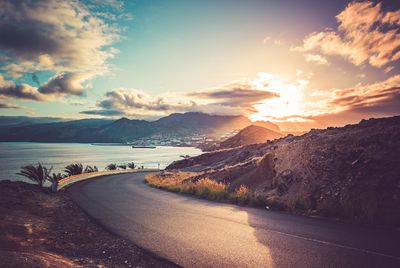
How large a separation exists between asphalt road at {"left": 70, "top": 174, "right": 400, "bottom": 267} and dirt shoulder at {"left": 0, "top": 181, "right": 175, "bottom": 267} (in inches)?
19.3

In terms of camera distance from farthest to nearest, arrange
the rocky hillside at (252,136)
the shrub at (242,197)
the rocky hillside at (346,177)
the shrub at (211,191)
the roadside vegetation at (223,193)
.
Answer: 1. the rocky hillside at (252,136)
2. the shrub at (211,191)
3. the shrub at (242,197)
4. the roadside vegetation at (223,193)
5. the rocky hillside at (346,177)

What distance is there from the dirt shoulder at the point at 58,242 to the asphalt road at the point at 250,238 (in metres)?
0.49

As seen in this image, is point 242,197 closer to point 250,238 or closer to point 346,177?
point 346,177

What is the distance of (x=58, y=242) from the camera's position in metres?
7.82

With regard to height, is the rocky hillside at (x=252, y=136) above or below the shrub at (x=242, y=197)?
above

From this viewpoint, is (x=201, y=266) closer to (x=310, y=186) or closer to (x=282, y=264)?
(x=282, y=264)

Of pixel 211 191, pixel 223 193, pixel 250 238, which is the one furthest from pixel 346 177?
pixel 211 191

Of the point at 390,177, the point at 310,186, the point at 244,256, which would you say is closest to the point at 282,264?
the point at 244,256

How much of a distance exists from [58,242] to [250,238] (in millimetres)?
5300

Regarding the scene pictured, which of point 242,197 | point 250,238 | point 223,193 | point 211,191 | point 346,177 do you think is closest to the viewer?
point 250,238

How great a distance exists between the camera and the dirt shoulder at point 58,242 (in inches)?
231

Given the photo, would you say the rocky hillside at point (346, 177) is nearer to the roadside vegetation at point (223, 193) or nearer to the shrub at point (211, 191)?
the roadside vegetation at point (223, 193)

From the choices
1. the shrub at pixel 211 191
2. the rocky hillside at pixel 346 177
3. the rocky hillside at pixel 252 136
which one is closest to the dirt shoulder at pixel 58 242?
the shrub at pixel 211 191

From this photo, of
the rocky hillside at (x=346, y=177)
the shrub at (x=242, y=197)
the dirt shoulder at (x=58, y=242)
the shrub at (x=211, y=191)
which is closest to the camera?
the dirt shoulder at (x=58, y=242)
